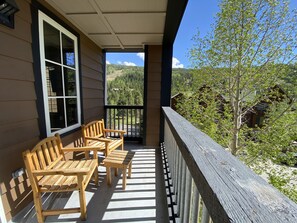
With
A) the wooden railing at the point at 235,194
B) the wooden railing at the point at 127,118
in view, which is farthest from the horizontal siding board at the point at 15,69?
the wooden railing at the point at 127,118

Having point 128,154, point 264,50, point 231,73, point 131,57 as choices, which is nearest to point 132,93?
point 131,57

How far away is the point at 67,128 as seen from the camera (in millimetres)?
2543

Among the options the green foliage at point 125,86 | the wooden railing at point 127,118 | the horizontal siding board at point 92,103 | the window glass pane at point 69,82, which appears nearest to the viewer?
the window glass pane at point 69,82

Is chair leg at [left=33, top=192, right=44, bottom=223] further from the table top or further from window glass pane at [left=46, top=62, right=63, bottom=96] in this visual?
window glass pane at [left=46, top=62, right=63, bottom=96]

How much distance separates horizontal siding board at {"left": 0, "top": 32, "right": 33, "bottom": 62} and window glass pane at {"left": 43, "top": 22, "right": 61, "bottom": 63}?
329 millimetres

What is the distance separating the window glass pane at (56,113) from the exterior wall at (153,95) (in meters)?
1.83

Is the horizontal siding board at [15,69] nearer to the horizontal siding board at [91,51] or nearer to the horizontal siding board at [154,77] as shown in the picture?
the horizontal siding board at [91,51]

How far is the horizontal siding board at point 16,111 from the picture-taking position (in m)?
1.46

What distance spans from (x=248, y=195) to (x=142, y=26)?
9.09 ft

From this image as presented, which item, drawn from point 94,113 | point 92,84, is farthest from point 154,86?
point 94,113

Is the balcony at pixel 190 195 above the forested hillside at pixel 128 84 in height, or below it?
A: below

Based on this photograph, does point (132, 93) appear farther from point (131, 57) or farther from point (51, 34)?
point (51, 34)

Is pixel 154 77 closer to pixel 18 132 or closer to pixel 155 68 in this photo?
pixel 155 68

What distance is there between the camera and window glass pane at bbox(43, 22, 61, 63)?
2.05 m
